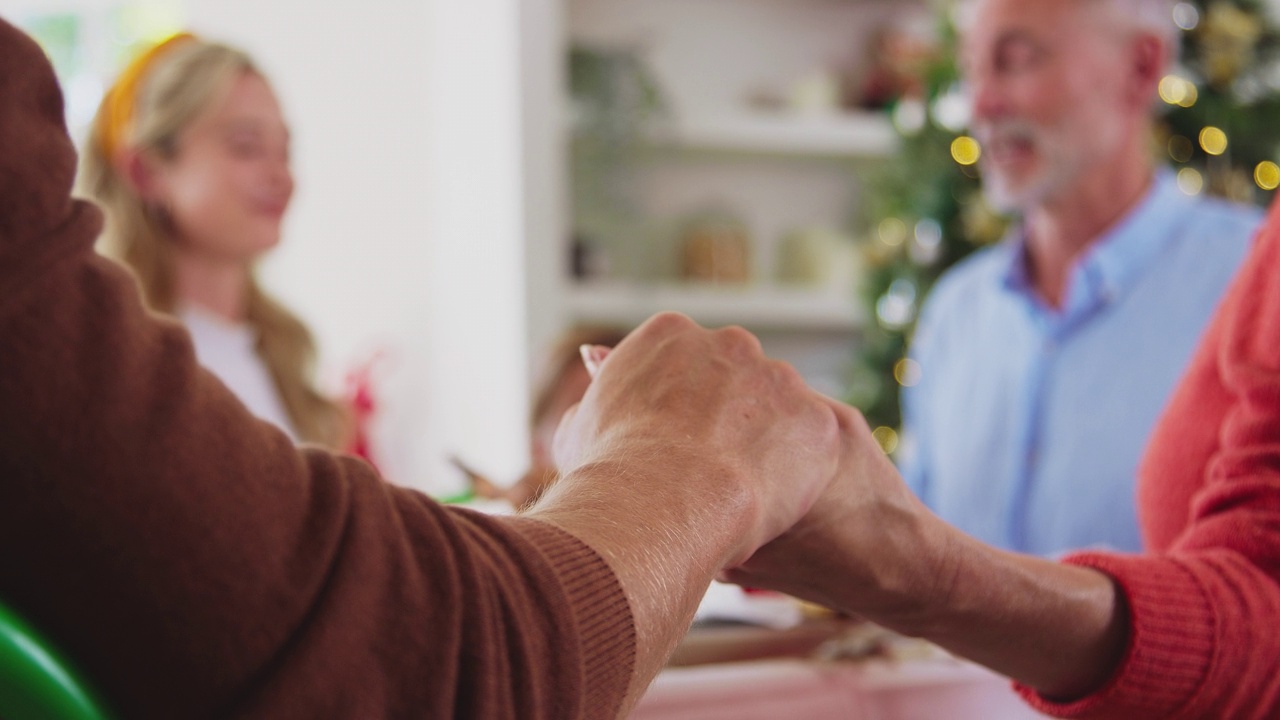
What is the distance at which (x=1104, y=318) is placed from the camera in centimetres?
207

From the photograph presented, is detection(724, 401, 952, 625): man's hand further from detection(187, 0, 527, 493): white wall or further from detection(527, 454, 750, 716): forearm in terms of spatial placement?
detection(187, 0, 527, 493): white wall

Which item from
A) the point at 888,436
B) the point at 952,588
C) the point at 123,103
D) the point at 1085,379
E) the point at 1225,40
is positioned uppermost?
the point at 1225,40

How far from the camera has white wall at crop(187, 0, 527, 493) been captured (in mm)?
3547

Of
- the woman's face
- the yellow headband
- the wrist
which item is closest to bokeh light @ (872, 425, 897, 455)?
the woman's face

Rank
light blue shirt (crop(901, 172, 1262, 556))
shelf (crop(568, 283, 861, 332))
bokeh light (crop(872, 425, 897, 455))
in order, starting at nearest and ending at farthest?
1. light blue shirt (crop(901, 172, 1262, 556))
2. bokeh light (crop(872, 425, 897, 455))
3. shelf (crop(568, 283, 861, 332))

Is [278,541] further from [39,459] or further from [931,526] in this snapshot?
[931,526]

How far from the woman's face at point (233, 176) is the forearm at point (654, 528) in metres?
1.44

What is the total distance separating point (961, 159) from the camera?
2863 millimetres

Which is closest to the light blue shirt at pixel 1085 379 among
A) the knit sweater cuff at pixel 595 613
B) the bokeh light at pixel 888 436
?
the bokeh light at pixel 888 436

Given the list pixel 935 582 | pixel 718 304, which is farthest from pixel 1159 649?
pixel 718 304

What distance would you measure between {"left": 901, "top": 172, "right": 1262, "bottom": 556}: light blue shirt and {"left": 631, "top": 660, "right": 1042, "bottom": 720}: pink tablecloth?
104 cm

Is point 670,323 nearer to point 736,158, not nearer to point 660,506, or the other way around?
point 660,506

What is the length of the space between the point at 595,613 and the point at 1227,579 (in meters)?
0.56

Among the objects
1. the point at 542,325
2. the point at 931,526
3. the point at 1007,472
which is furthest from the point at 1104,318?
the point at 542,325
